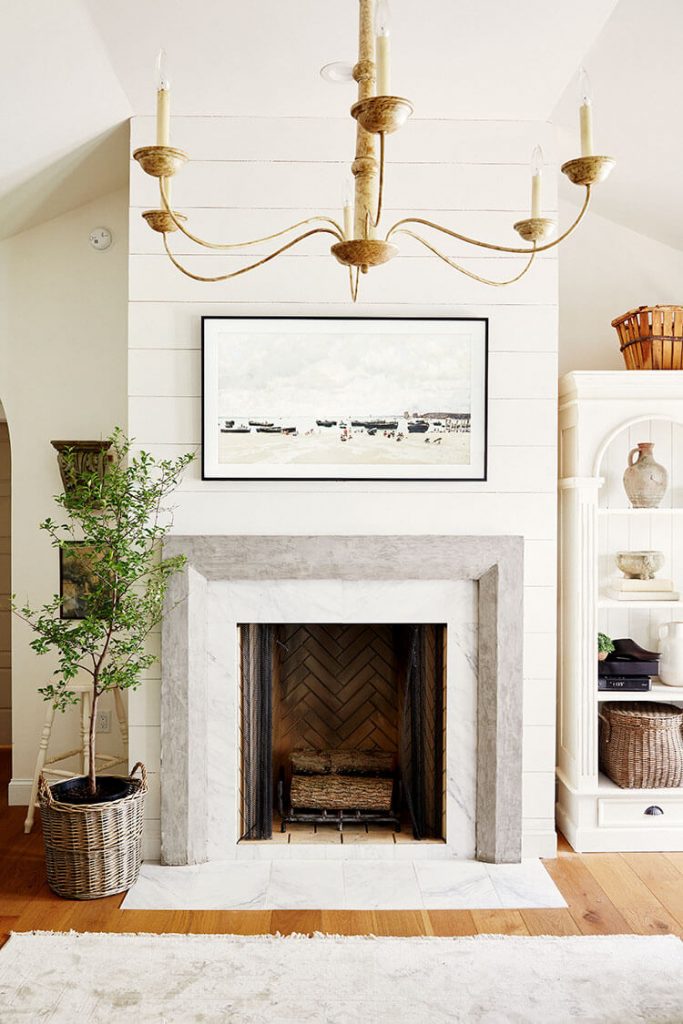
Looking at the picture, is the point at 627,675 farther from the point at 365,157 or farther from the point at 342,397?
the point at 365,157


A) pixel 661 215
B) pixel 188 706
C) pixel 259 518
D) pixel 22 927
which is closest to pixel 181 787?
pixel 188 706

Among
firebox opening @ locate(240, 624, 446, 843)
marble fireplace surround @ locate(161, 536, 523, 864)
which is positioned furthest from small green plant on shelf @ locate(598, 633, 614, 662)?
firebox opening @ locate(240, 624, 446, 843)

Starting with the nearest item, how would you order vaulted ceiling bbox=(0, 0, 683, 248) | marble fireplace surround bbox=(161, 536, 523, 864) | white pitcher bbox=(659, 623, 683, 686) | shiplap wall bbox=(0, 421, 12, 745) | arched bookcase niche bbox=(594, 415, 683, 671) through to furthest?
vaulted ceiling bbox=(0, 0, 683, 248) → marble fireplace surround bbox=(161, 536, 523, 864) → white pitcher bbox=(659, 623, 683, 686) → arched bookcase niche bbox=(594, 415, 683, 671) → shiplap wall bbox=(0, 421, 12, 745)

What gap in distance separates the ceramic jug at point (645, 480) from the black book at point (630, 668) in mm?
647

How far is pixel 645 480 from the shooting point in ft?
11.6

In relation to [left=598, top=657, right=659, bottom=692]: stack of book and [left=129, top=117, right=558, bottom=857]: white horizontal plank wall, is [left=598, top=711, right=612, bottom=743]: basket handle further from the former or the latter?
[left=129, top=117, right=558, bottom=857]: white horizontal plank wall

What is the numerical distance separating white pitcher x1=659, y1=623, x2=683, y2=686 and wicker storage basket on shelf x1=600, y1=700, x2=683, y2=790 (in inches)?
5.9

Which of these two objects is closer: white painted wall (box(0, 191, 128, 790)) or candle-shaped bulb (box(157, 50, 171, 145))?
candle-shaped bulb (box(157, 50, 171, 145))

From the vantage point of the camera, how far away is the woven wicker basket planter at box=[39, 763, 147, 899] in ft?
9.77

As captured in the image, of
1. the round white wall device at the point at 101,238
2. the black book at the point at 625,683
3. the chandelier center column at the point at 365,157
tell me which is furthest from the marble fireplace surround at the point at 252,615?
the chandelier center column at the point at 365,157

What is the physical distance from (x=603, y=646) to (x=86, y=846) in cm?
215

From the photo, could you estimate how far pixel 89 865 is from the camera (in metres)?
2.98

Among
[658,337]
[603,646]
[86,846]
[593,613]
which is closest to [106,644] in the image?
[86,846]

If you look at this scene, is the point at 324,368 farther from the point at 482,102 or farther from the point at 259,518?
the point at 482,102
